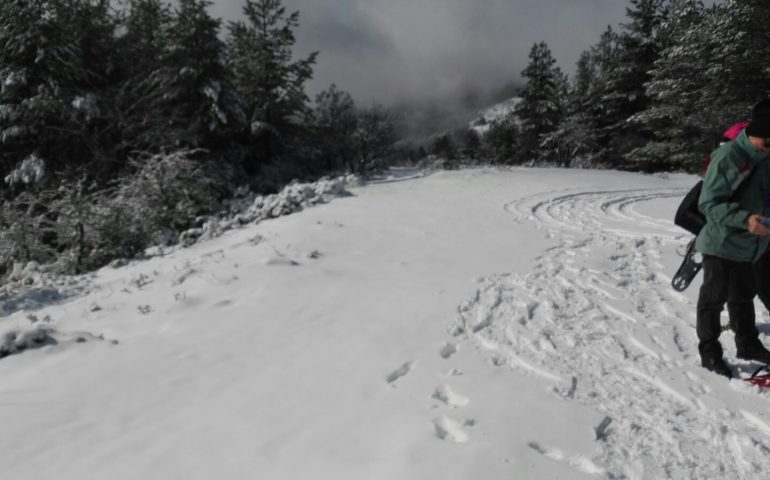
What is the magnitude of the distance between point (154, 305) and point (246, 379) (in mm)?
2375

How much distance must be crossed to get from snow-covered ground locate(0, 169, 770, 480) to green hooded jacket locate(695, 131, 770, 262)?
3.34ft

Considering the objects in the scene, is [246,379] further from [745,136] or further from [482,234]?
[482,234]

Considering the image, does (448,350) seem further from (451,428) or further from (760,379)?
(760,379)

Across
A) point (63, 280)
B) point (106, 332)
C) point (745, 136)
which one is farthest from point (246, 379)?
point (63, 280)

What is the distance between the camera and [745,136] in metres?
2.99

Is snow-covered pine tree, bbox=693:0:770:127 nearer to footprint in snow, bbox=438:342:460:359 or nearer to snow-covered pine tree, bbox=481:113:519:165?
footprint in snow, bbox=438:342:460:359

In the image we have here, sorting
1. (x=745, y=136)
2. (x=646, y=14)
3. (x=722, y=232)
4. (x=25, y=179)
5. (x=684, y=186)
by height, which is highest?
(x=646, y=14)

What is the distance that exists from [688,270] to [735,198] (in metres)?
1.35

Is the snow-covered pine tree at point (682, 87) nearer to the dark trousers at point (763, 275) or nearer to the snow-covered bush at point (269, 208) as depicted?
the snow-covered bush at point (269, 208)

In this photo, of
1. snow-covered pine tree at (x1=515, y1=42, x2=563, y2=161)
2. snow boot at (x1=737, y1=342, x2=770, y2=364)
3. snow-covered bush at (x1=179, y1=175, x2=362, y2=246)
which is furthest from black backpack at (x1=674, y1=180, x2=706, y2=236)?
snow-covered pine tree at (x1=515, y1=42, x2=563, y2=161)

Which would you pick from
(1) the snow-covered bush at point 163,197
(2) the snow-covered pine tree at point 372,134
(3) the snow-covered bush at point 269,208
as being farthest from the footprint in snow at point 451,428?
(2) the snow-covered pine tree at point 372,134

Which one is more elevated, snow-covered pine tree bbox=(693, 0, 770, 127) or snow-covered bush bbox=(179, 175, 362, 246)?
snow-covered pine tree bbox=(693, 0, 770, 127)

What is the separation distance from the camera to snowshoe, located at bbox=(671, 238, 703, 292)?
162 inches

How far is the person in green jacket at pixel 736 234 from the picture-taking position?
293 cm
